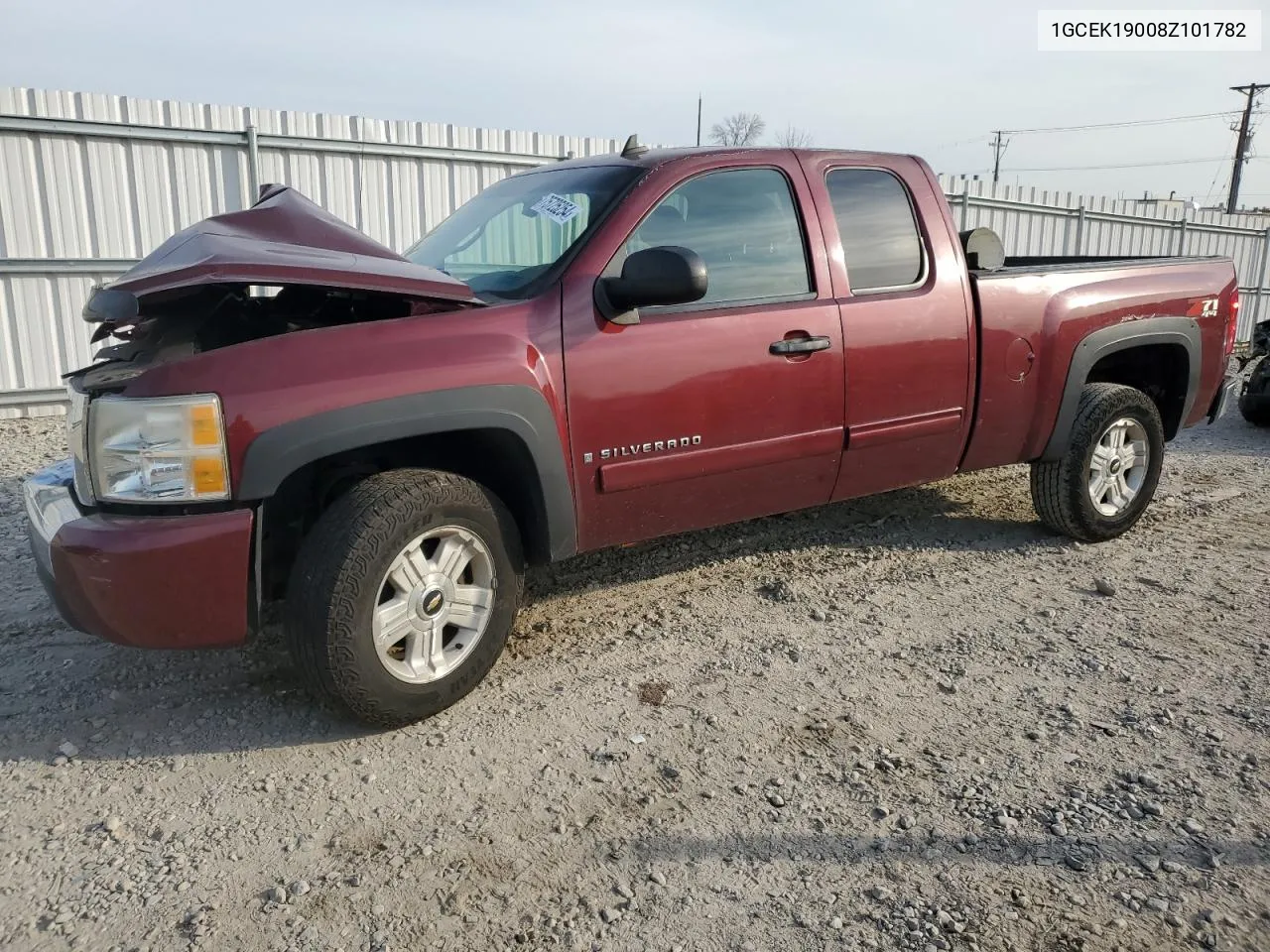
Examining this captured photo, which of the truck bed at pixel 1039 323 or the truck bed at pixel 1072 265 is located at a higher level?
the truck bed at pixel 1072 265

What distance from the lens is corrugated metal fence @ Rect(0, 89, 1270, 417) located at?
7.71 m

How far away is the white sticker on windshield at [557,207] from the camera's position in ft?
11.8

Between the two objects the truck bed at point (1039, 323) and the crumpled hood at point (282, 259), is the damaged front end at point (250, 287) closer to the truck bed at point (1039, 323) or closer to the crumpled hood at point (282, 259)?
the crumpled hood at point (282, 259)

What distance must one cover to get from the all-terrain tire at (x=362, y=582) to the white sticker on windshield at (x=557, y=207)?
1.16 meters

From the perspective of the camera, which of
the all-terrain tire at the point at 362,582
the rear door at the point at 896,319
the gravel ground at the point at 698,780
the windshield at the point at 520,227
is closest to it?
the gravel ground at the point at 698,780

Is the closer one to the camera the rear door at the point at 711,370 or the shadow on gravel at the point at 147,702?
the shadow on gravel at the point at 147,702

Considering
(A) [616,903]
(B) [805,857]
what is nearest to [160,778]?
(A) [616,903]

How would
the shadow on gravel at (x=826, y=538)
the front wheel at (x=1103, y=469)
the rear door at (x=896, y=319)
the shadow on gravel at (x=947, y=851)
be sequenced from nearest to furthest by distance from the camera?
1. the shadow on gravel at (x=947, y=851)
2. the rear door at (x=896, y=319)
3. the shadow on gravel at (x=826, y=538)
4. the front wheel at (x=1103, y=469)

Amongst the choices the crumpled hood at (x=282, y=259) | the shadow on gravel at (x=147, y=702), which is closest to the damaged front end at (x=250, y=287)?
the crumpled hood at (x=282, y=259)

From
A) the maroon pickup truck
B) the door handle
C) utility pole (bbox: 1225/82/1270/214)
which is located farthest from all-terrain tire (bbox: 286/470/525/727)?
utility pole (bbox: 1225/82/1270/214)

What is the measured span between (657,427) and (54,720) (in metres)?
2.27

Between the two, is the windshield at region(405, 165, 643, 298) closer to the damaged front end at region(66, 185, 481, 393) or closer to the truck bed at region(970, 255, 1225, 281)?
the damaged front end at region(66, 185, 481, 393)

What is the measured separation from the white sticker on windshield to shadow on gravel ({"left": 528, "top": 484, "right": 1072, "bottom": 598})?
1.65 meters

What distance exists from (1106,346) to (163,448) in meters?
4.24
